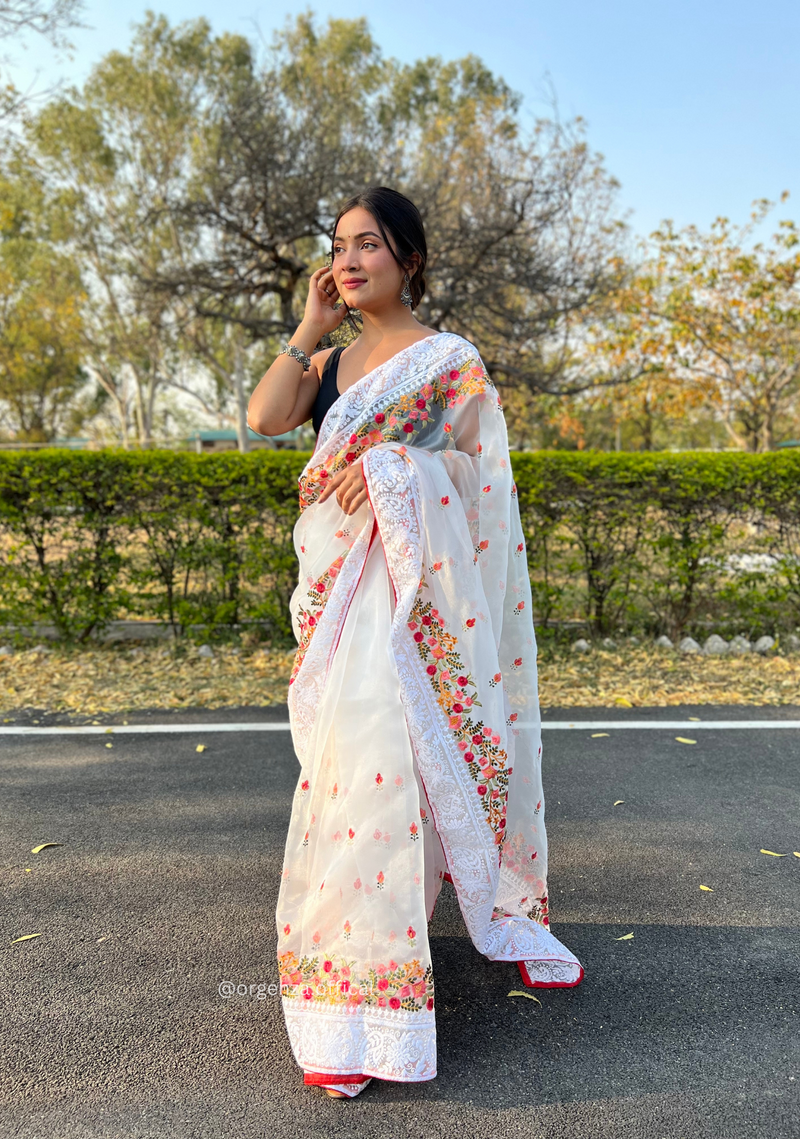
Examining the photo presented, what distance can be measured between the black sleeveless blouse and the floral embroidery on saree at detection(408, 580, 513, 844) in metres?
0.64

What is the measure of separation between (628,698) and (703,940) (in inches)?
100

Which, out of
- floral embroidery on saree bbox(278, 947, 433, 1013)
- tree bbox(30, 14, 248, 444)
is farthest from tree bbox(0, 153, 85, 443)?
floral embroidery on saree bbox(278, 947, 433, 1013)

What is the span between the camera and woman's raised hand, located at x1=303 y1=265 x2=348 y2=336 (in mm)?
2432

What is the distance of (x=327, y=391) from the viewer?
2447 mm

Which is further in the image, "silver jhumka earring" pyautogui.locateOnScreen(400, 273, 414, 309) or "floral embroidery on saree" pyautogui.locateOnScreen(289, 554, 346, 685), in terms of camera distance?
"silver jhumka earring" pyautogui.locateOnScreen(400, 273, 414, 309)

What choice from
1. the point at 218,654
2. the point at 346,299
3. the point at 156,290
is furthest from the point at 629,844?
the point at 156,290

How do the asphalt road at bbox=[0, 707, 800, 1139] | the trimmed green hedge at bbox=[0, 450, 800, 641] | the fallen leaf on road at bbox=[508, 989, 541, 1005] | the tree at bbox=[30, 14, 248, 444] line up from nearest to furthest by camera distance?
the asphalt road at bbox=[0, 707, 800, 1139], the fallen leaf on road at bbox=[508, 989, 541, 1005], the trimmed green hedge at bbox=[0, 450, 800, 641], the tree at bbox=[30, 14, 248, 444]

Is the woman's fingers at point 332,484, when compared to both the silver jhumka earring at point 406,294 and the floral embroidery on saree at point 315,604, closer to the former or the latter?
the floral embroidery on saree at point 315,604

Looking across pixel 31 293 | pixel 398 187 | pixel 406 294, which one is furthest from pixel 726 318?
pixel 31 293

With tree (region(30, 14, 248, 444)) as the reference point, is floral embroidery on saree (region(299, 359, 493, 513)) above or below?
below

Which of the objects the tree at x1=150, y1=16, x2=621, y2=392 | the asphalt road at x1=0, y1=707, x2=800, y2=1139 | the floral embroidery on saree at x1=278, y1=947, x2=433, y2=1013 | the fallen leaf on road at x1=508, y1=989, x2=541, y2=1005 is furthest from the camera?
the tree at x1=150, y1=16, x2=621, y2=392

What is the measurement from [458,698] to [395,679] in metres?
0.20

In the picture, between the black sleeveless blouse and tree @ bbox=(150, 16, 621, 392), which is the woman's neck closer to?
the black sleeveless blouse

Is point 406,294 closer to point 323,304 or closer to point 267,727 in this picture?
point 323,304
